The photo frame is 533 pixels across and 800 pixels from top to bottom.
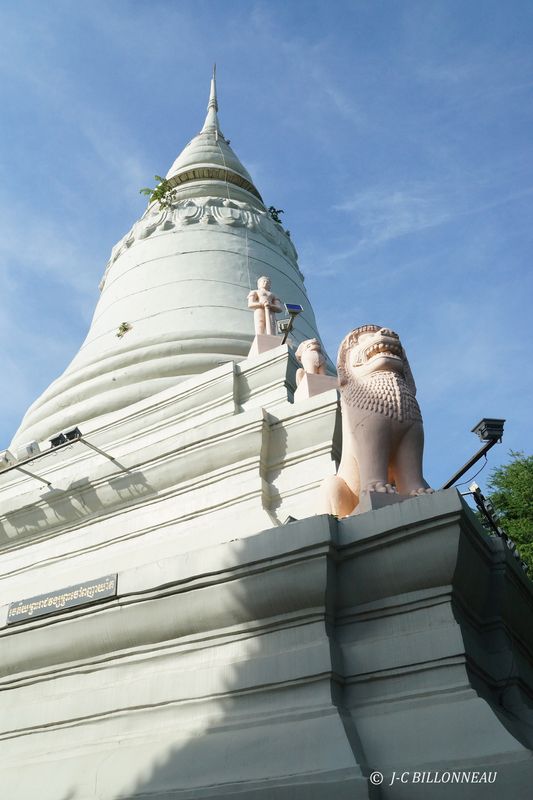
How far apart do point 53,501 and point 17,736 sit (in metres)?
3.86

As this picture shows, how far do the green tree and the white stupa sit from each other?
563 centimetres

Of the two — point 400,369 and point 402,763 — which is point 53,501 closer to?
point 400,369

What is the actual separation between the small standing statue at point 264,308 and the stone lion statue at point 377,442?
4.77m

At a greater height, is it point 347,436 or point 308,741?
point 347,436

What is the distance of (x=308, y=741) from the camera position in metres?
3.96

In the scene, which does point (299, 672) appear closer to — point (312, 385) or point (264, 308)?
point (312, 385)

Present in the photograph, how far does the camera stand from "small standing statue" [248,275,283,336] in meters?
10.5

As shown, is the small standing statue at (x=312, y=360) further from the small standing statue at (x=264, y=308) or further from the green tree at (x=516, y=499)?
the green tree at (x=516, y=499)

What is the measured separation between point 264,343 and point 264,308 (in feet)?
2.68

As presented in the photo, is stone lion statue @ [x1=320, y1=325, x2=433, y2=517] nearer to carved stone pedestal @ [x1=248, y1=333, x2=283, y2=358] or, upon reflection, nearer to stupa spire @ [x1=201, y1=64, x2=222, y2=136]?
carved stone pedestal @ [x1=248, y1=333, x2=283, y2=358]

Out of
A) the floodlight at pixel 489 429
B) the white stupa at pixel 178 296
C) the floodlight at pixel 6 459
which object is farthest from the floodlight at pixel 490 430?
the floodlight at pixel 6 459

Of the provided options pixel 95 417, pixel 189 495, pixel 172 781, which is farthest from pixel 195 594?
pixel 95 417

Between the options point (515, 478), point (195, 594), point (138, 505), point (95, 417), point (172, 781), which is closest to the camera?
point (172, 781)

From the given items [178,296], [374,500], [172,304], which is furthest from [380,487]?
[178,296]
